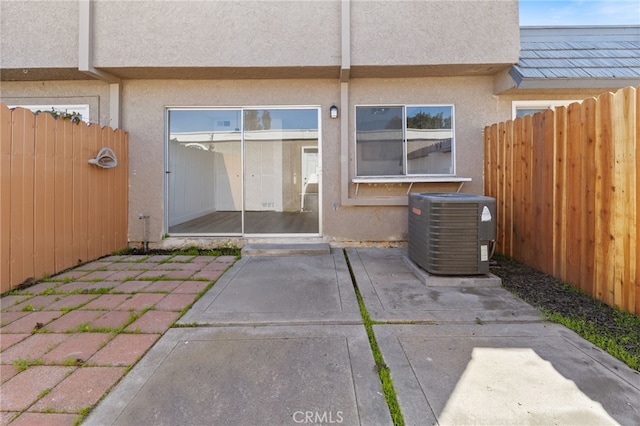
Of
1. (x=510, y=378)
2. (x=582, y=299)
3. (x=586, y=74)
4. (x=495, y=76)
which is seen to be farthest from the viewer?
(x=495, y=76)

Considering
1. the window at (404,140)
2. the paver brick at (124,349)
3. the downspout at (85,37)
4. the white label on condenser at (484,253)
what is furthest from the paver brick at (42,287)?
the white label on condenser at (484,253)

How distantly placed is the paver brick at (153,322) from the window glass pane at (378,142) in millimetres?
3985

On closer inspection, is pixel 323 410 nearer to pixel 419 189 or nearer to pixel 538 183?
pixel 538 183

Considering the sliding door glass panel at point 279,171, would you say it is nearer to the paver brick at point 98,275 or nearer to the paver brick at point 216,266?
the paver brick at point 216,266

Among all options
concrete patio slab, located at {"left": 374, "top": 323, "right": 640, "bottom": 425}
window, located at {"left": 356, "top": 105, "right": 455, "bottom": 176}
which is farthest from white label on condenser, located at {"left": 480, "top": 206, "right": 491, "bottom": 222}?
window, located at {"left": 356, "top": 105, "right": 455, "bottom": 176}

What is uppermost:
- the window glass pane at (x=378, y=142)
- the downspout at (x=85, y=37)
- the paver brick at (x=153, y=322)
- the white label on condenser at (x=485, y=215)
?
the downspout at (x=85, y=37)

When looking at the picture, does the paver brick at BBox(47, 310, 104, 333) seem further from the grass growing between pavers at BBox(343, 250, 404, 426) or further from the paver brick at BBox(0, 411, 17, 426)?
the grass growing between pavers at BBox(343, 250, 404, 426)

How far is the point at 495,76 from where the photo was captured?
18.2 feet

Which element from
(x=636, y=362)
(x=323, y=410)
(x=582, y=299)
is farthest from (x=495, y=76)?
(x=323, y=410)

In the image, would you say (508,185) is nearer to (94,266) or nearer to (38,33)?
(94,266)

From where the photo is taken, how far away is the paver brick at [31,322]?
267cm

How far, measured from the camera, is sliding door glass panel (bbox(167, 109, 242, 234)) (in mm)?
5906

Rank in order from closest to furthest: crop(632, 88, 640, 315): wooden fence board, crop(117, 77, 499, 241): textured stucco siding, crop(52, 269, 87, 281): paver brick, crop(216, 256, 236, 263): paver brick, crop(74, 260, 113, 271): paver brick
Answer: crop(632, 88, 640, 315): wooden fence board
crop(52, 269, 87, 281): paver brick
crop(74, 260, 113, 271): paver brick
crop(216, 256, 236, 263): paver brick
crop(117, 77, 499, 241): textured stucco siding

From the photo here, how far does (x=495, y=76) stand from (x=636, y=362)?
500cm
